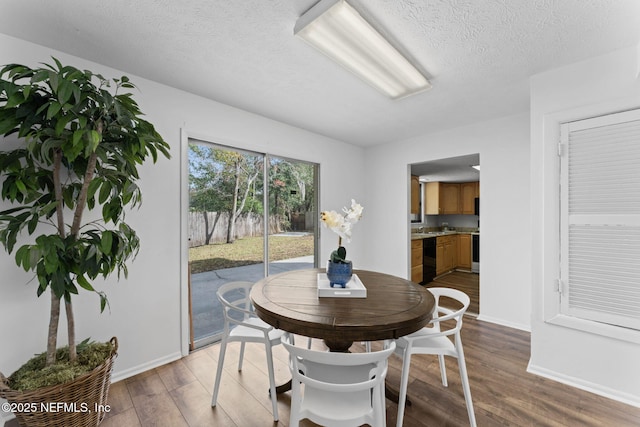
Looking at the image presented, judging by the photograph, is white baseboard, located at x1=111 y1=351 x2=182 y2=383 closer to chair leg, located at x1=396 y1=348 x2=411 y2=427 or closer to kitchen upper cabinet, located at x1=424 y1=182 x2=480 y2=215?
chair leg, located at x1=396 y1=348 x2=411 y2=427

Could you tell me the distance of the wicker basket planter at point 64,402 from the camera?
4.41 feet

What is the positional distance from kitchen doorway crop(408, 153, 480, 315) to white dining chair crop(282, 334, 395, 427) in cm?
364

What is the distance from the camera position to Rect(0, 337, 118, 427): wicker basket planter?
1343mm

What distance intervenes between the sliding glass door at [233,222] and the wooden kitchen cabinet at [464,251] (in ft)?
14.6

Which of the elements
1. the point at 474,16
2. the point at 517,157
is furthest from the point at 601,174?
the point at 474,16

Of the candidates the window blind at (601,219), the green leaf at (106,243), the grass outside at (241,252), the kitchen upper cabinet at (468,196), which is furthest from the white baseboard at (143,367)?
the kitchen upper cabinet at (468,196)

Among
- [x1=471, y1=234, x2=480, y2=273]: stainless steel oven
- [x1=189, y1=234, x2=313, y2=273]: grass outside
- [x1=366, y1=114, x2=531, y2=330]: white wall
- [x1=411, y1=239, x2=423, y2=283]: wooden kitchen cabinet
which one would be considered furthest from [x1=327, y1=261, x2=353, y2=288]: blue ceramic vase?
[x1=471, y1=234, x2=480, y2=273]: stainless steel oven

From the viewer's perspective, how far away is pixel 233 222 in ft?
9.59

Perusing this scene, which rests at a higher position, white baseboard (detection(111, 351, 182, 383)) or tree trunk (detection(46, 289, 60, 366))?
tree trunk (detection(46, 289, 60, 366))

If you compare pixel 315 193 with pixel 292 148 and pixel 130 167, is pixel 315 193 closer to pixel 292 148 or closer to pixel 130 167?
pixel 292 148

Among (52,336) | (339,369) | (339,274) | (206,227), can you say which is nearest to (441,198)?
(339,274)

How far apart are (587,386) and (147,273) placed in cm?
366

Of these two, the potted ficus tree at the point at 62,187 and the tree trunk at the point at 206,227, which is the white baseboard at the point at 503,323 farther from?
the potted ficus tree at the point at 62,187

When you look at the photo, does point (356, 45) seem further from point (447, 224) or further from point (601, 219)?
point (447, 224)
